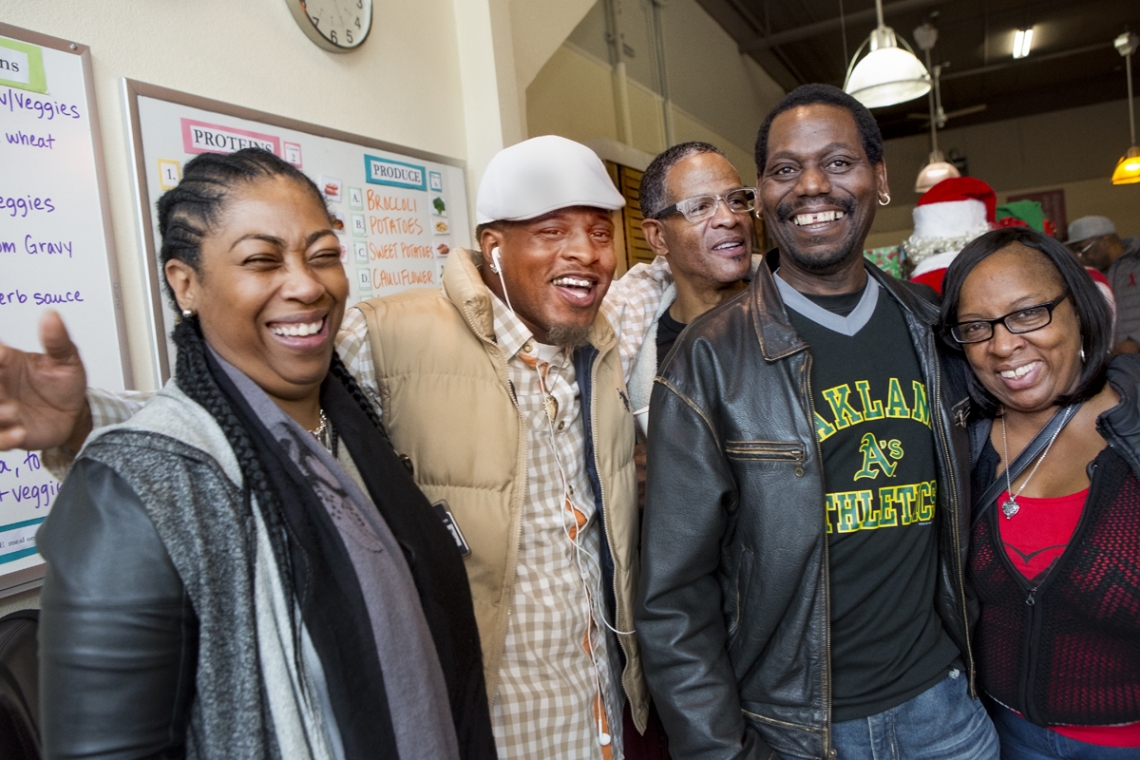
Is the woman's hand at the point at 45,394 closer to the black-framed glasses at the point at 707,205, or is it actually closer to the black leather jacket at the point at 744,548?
the black leather jacket at the point at 744,548

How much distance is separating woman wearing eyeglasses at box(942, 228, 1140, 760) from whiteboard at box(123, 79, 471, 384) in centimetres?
144

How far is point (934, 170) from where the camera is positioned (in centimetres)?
806

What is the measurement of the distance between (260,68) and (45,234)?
92 centimetres

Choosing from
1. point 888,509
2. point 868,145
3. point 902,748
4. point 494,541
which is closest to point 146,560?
point 494,541

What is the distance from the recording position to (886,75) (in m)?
4.25

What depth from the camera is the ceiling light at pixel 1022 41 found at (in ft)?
31.4

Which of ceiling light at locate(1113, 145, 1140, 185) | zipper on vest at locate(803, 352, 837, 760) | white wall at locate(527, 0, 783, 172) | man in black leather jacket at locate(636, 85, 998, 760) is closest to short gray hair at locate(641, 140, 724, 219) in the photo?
man in black leather jacket at locate(636, 85, 998, 760)

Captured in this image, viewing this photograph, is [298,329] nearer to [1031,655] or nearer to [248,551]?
[248,551]

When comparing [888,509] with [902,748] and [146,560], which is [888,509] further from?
[146,560]

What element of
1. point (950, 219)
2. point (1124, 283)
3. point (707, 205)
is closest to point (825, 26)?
point (1124, 283)

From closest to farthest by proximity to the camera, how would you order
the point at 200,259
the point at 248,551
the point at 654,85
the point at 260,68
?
the point at 248,551 → the point at 200,259 → the point at 260,68 → the point at 654,85

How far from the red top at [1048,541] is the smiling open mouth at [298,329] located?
143 cm

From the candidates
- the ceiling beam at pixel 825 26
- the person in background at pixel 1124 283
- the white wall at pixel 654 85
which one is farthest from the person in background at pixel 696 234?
the ceiling beam at pixel 825 26

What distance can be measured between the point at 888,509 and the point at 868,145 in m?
0.81
